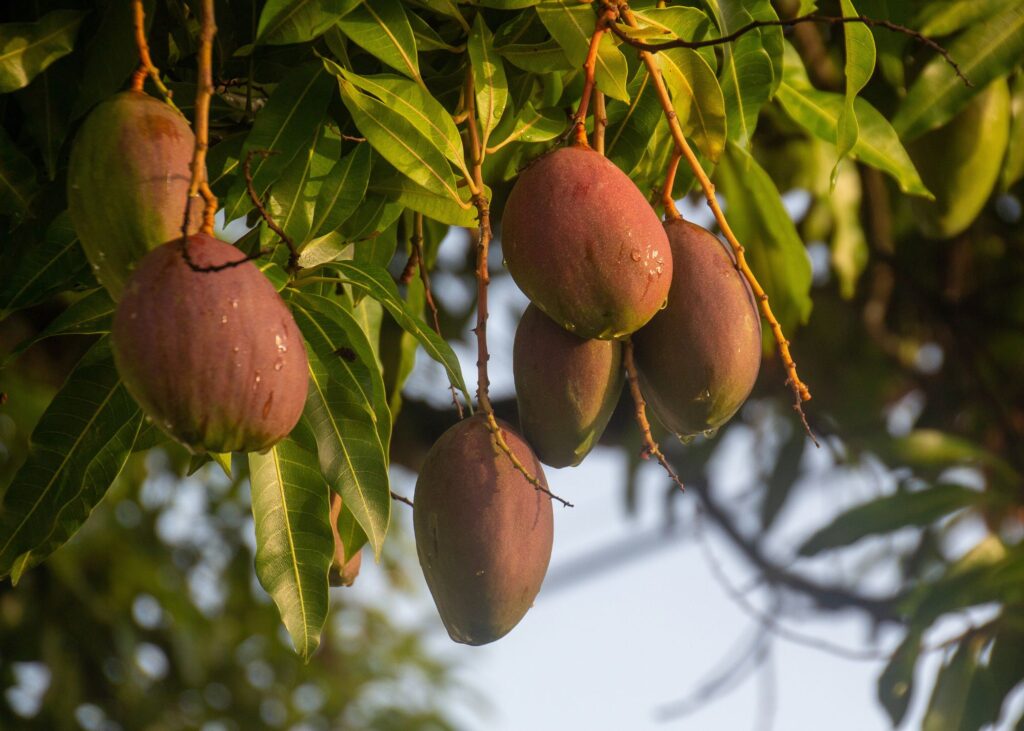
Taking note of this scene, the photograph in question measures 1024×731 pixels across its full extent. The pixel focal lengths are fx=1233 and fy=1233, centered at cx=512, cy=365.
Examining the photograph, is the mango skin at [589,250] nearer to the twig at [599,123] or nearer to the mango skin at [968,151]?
the twig at [599,123]

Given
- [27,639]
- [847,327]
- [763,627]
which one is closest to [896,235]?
[847,327]

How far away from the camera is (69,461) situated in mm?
689

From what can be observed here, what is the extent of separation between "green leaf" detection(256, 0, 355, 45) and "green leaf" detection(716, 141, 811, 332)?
486 mm

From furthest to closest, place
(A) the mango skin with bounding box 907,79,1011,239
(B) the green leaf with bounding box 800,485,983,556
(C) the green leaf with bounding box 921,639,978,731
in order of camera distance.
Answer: (B) the green leaf with bounding box 800,485,983,556 → (C) the green leaf with bounding box 921,639,978,731 → (A) the mango skin with bounding box 907,79,1011,239

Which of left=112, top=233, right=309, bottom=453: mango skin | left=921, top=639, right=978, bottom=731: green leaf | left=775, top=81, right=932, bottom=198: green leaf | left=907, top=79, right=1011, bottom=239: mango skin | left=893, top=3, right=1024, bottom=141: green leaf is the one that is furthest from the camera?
left=921, top=639, right=978, bottom=731: green leaf

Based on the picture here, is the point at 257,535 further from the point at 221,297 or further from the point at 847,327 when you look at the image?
the point at 847,327

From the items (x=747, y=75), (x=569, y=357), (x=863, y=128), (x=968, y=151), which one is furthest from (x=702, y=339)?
(x=968, y=151)

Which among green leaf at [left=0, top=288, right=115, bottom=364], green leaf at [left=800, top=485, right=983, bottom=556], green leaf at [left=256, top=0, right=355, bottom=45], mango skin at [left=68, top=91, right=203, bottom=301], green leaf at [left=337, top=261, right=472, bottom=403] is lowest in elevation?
green leaf at [left=800, top=485, right=983, bottom=556]

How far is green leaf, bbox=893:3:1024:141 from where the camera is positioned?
37.9 inches

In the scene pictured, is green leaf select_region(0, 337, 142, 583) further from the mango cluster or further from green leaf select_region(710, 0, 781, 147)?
green leaf select_region(710, 0, 781, 147)

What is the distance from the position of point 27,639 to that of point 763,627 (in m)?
1.38

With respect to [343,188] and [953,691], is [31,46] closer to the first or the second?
[343,188]

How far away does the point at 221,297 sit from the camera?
1.61 ft

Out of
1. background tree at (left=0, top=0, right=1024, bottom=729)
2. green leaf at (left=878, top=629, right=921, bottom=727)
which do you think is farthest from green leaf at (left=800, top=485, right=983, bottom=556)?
green leaf at (left=878, top=629, right=921, bottom=727)
